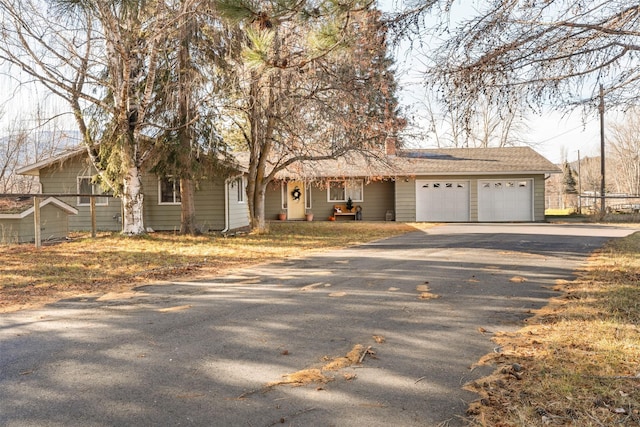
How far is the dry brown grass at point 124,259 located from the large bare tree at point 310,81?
9.69 feet

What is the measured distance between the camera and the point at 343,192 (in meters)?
26.5

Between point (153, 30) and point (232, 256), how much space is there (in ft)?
20.0

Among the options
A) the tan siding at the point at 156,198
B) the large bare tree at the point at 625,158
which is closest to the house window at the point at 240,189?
the tan siding at the point at 156,198

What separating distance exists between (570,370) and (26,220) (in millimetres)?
15356

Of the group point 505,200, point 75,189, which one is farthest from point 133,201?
point 505,200

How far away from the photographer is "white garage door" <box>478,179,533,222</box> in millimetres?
24312

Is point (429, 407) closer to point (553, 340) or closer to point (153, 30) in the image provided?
point (553, 340)

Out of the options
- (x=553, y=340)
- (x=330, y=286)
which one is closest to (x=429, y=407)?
(x=553, y=340)

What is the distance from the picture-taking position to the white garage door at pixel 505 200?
24.3 metres

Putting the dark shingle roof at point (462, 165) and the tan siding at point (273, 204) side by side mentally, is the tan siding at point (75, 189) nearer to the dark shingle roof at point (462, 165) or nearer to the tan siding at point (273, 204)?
the dark shingle roof at point (462, 165)

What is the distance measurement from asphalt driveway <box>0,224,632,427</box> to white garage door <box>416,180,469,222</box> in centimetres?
1659

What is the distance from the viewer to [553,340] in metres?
4.48

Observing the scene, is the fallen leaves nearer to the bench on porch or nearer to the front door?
the bench on porch

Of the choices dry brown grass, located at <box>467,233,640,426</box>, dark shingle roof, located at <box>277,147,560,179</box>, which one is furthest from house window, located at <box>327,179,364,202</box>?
dry brown grass, located at <box>467,233,640,426</box>
